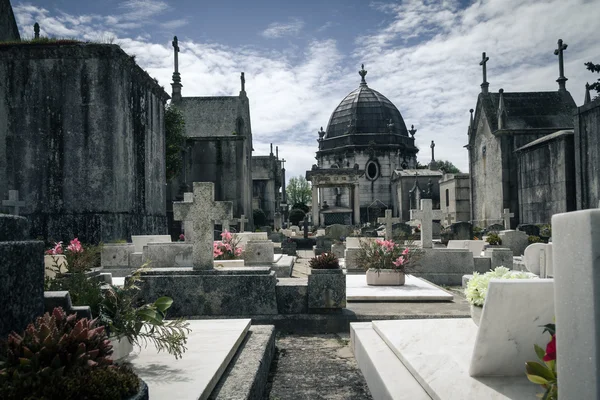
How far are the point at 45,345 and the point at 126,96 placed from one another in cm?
1439

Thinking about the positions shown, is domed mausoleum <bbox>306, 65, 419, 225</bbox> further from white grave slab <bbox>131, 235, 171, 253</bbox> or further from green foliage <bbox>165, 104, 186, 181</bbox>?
white grave slab <bbox>131, 235, 171, 253</bbox>

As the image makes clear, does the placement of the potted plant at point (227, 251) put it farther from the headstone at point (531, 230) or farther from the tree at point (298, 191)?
the tree at point (298, 191)

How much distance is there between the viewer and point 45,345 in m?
2.32

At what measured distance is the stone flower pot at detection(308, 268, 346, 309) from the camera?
6.91 m

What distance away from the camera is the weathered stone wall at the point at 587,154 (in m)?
17.6

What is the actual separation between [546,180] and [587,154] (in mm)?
3894

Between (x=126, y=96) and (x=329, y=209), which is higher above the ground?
(x=126, y=96)

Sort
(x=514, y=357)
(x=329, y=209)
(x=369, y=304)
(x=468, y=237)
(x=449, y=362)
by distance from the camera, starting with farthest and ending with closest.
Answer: (x=329, y=209)
(x=468, y=237)
(x=369, y=304)
(x=449, y=362)
(x=514, y=357)

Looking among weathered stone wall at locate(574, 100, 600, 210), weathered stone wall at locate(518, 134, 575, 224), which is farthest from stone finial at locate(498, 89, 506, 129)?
weathered stone wall at locate(574, 100, 600, 210)

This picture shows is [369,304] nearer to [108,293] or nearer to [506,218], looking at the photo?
[108,293]

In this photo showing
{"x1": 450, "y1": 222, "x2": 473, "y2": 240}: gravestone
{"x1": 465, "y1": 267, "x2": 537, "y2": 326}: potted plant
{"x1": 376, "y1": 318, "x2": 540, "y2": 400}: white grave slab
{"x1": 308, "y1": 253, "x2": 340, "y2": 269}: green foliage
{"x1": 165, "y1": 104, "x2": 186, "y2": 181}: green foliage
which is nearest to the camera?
{"x1": 376, "y1": 318, "x2": 540, "y2": 400}: white grave slab

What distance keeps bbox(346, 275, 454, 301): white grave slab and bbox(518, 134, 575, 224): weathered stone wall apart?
45.1ft

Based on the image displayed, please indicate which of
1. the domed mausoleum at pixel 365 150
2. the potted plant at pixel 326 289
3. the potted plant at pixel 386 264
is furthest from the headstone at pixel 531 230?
the domed mausoleum at pixel 365 150

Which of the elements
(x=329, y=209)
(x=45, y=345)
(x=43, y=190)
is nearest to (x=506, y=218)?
(x=43, y=190)
